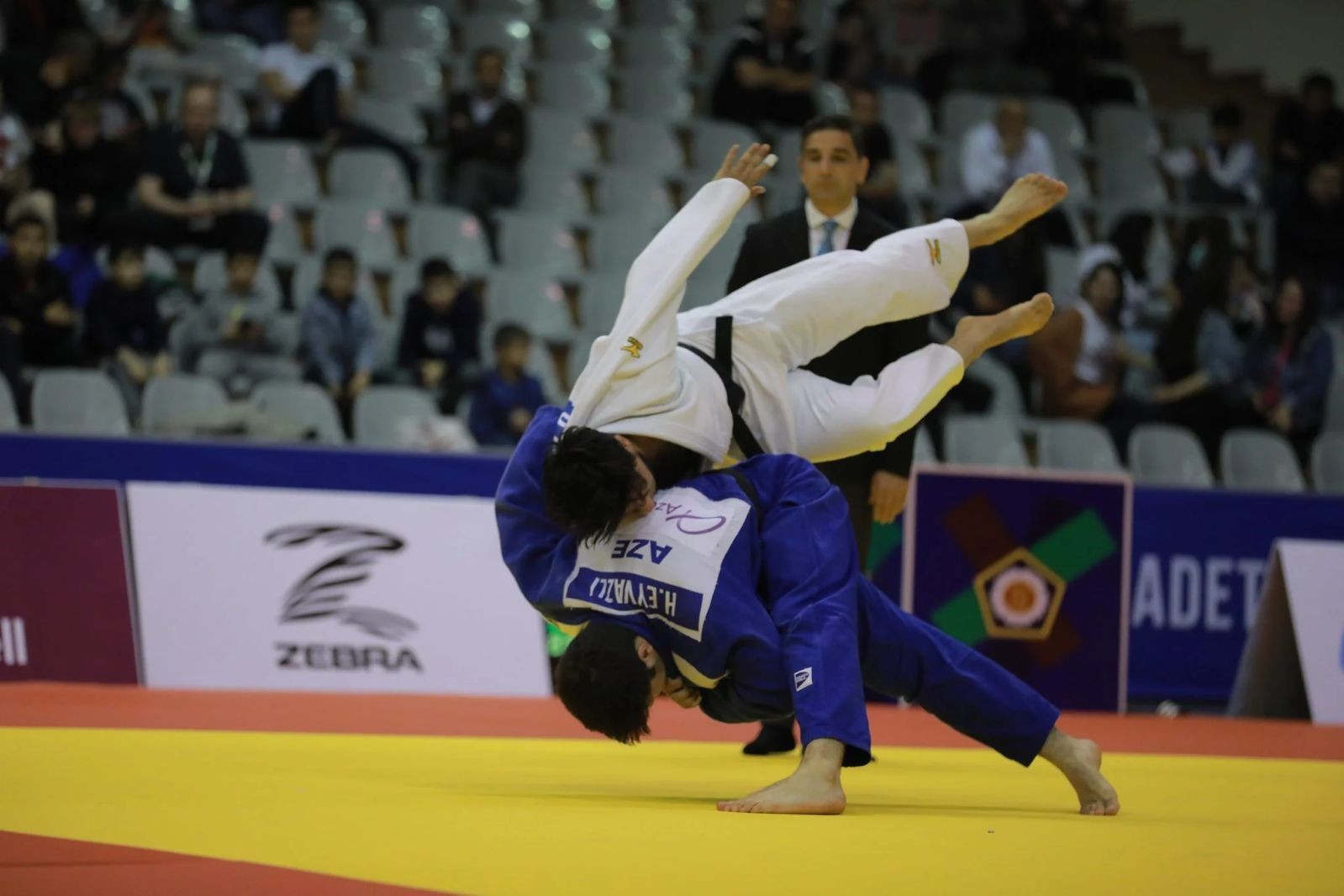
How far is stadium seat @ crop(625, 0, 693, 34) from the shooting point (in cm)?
1211

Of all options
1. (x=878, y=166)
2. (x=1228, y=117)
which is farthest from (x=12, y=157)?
(x=1228, y=117)

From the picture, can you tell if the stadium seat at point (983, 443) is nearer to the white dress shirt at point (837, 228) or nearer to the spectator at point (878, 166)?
the spectator at point (878, 166)

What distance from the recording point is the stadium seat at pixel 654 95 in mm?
11453

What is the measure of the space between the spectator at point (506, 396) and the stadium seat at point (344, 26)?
319 cm

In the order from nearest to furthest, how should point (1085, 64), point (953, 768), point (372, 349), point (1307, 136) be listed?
point (953, 768)
point (372, 349)
point (1307, 136)
point (1085, 64)

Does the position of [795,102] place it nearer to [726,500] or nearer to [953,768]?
[953,768]

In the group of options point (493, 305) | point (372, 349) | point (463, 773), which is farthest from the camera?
point (493, 305)

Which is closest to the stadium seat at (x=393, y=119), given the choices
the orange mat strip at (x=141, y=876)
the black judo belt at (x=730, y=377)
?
the black judo belt at (x=730, y=377)

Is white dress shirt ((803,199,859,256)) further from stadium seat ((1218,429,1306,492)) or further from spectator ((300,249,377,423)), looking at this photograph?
stadium seat ((1218,429,1306,492))

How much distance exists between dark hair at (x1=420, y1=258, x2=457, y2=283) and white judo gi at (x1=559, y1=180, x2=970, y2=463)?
480 centimetres

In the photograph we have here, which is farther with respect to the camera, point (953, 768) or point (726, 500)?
point (953, 768)

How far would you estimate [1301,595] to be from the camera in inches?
276

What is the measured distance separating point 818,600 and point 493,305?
6558 mm

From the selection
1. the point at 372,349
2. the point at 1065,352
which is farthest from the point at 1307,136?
the point at 372,349
